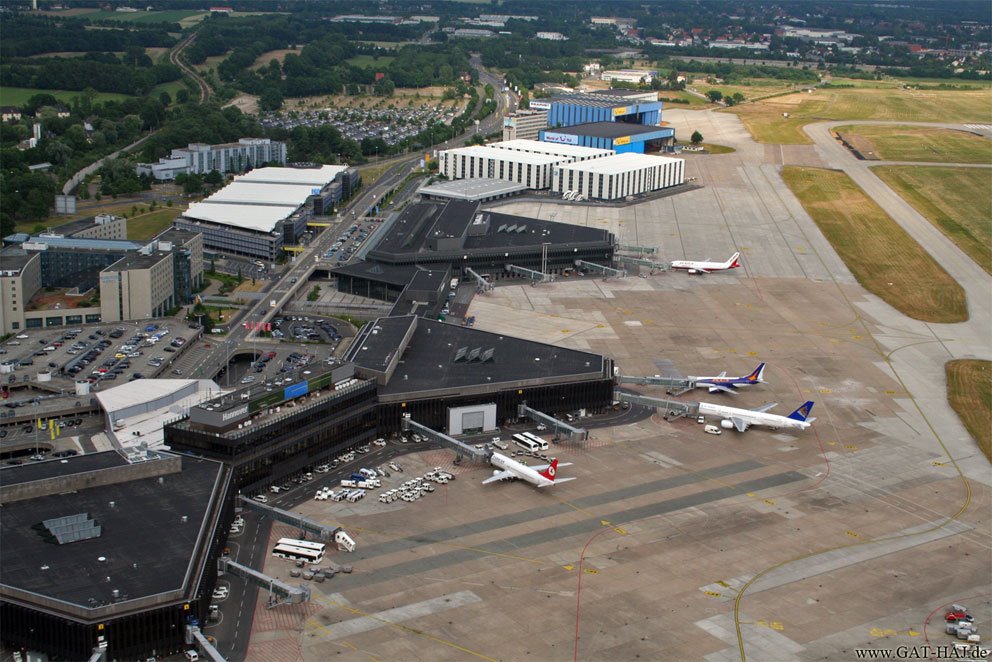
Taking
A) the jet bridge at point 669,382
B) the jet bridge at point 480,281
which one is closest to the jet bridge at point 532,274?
the jet bridge at point 480,281

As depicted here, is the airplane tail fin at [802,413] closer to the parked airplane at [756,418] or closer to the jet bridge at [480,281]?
the parked airplane at [756,418]

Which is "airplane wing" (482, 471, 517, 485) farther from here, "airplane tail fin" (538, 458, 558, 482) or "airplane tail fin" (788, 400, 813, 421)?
"airplane tail fin" (788, 400, 813, 421)

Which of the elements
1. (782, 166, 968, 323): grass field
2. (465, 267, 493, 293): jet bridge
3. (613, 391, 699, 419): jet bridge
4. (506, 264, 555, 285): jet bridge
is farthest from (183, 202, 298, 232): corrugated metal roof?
(782, 166, 968, 323): grass field

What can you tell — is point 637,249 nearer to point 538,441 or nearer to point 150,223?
point 150,223

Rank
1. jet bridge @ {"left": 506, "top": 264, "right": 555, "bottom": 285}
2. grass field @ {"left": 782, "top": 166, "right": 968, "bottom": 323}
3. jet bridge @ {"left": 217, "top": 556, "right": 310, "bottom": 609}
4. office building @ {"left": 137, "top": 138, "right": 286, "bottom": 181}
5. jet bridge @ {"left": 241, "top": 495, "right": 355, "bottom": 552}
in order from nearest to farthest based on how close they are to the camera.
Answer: jet bridge @ {"left": 217, "top": 556, "right": 310, "bottom": 609}, jet bridge @ {"left": 241, "top": 495, "right": 355, "bottom": 552}, grass field @ {"left": 782, "top": 166, "right": 968, "bottom": 323}, jet bridge @ {"left": 506, "top": 264, "right": 555, "bottom": 285}, office building @ {"left": 137, "top": 138, "right": 286, "bottom": 181}

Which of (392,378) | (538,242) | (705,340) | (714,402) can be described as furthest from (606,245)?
(392,378)
